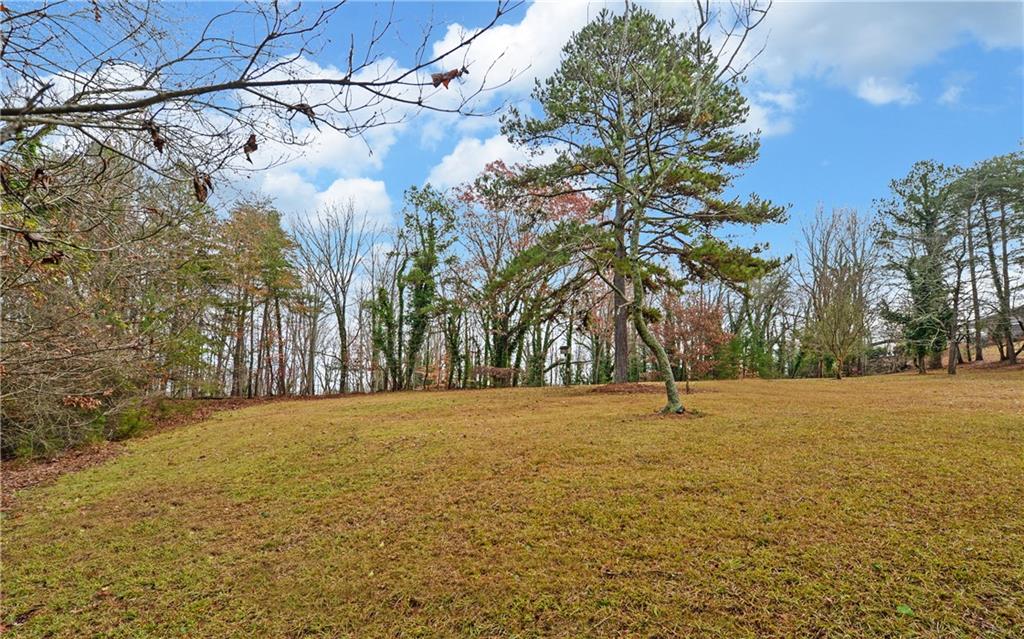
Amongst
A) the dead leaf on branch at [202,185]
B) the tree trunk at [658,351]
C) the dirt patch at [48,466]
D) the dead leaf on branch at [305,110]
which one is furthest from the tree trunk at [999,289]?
the dirt patch at [48,466]

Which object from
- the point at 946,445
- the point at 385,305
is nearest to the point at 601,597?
the point at 946,445

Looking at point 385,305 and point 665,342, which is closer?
point 665,342

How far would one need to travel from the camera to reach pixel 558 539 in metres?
3.14

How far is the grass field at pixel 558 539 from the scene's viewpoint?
2418 mm

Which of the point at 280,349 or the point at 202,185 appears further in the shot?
the point at 280,349

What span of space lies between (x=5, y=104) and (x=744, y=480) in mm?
5027

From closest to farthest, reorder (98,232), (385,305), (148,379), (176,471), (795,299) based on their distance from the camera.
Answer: (98,232) → (176,471) → (148,379) → (385,305) → (795,299)

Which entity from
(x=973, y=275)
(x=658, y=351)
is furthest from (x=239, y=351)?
(x=973, y=275)

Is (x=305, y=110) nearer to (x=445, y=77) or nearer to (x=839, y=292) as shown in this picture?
(x=445, y=77)

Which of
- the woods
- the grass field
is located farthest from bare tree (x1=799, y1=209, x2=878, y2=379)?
the grass field

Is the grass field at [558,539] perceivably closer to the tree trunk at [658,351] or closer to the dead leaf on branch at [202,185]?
the tree trunk at [658,351]

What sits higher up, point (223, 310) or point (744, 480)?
point (223, 310)

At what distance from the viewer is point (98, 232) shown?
117 inches

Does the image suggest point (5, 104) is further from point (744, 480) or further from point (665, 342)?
point (665, 342)
